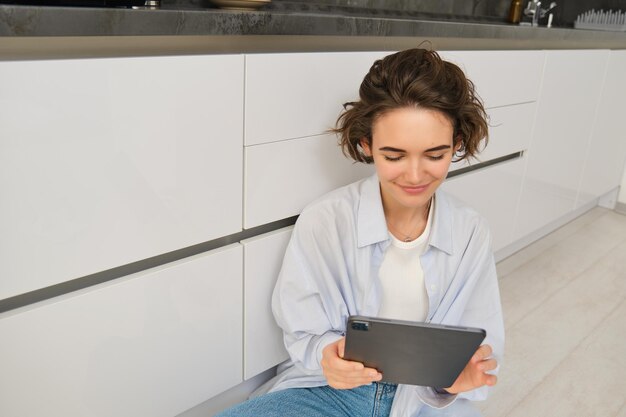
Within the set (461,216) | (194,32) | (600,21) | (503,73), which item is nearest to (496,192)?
(503,73)

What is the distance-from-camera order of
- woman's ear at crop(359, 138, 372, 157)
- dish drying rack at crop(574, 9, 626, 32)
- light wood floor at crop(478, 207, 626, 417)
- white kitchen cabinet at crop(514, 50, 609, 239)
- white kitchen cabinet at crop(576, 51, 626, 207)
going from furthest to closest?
1. dish drying rack at crop(574, 9, 626, 32)
2. white kitchen cabinet at crop(576, 51, 626, 207)
3. white kitchen cabinet at crop(514, 50, 609, 239)
4. light wood floor at crop(478, 207, 626, 417)
5. woman's ear at crop(359, 138, 372, 157)

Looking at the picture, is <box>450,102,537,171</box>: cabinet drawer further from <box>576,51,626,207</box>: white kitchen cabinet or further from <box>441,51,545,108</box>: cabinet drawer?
<box>576,51,626,207</box>: white kitchen cabinet

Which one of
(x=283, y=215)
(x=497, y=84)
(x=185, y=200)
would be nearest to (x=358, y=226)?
(x=283, y=215)

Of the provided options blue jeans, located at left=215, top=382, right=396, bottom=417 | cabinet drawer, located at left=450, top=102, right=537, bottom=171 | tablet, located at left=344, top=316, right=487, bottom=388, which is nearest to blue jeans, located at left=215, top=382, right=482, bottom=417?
blue jeans, located at left=215, top=382, right=396, bottom=417

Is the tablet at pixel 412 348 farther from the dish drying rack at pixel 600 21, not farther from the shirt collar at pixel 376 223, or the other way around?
the dish drying rack at pixel 600 21

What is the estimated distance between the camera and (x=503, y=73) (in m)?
1.83

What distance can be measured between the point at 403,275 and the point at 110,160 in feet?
2.03

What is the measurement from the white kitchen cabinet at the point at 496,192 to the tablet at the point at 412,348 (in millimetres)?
810

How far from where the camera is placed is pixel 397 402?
1.17m

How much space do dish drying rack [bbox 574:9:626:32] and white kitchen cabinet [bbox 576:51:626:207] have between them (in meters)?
0.37

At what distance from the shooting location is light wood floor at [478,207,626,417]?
161cm

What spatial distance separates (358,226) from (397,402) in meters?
0.36

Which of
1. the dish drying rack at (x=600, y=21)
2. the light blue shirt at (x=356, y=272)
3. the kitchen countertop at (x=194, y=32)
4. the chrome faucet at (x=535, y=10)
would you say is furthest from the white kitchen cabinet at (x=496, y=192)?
the dish drying rack at (x=600, y=21)

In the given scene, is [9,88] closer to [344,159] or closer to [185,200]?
[185,200]
